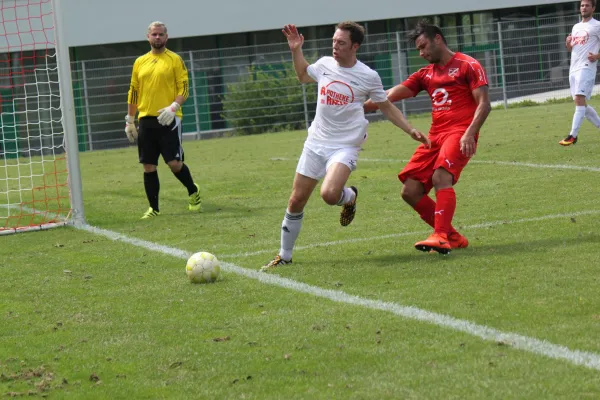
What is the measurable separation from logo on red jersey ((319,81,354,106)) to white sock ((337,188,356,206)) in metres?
0.73

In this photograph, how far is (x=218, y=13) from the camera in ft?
103

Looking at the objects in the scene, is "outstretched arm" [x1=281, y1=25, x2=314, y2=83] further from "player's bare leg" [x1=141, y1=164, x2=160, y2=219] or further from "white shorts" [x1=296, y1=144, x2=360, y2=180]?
"player's bare leg" [x1=141, y1=164, x2=160, y2=219]

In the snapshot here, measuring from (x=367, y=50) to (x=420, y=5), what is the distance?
10.9ft

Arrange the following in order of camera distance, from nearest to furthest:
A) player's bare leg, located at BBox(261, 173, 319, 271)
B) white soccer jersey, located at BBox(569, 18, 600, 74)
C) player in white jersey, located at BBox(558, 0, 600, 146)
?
player's bare leg, located at BBox(261, 173, 319, 271) < player in white jersey, located at BBox(558, 0, 600, 146) < white soccer jersey, located at BBox(569, 18, 600, 74)

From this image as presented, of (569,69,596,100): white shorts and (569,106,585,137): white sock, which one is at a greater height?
(569,69,596,100): white shorts

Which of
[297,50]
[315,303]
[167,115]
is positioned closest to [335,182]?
[297,50]

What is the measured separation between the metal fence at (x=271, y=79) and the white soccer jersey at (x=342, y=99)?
20.6m

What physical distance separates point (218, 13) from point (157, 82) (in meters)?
20.9

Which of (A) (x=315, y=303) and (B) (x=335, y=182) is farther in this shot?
(B) (x=335, y=182)

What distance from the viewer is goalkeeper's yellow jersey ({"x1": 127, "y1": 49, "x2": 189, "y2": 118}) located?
11062 mm

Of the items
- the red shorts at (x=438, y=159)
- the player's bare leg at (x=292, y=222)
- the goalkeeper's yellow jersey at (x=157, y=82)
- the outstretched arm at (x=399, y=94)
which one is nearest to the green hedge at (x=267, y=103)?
the goalkeeper's yellow jersey at (x=157, y=82)

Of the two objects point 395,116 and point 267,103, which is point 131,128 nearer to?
point 395,116

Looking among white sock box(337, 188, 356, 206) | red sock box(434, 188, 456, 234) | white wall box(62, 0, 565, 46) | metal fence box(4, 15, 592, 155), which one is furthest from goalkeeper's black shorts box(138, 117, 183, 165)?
white wall box(62, 0, 565, 46)

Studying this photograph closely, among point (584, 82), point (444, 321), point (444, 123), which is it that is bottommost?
point (444, 321)
